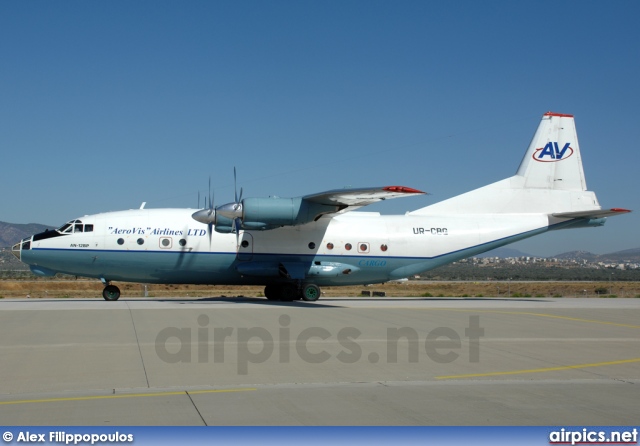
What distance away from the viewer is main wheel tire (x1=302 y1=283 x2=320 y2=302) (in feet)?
93.1

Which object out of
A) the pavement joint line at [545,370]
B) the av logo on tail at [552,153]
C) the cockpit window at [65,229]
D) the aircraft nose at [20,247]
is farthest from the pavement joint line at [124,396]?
the av logo on tail at [552,153]

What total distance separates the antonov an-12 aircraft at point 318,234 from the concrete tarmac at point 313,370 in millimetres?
7055

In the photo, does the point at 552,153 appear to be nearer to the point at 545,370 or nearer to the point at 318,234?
the point at 318,234

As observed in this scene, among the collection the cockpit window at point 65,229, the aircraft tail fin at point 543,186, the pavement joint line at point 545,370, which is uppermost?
the aircraft tail fin at point 543,186

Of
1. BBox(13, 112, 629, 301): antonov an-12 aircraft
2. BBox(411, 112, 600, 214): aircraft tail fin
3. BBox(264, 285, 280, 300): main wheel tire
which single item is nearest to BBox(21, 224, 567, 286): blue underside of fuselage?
BBox(13, 112, 629, 301): antonov an-12 aircraft

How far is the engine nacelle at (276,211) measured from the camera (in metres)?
25.8

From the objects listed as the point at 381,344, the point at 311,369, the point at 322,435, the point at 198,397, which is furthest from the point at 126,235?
the point at 322,435

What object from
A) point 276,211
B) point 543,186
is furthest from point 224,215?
point 543,186

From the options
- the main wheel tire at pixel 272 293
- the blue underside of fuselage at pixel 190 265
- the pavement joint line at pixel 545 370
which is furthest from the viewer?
the main wheel tire at pixel 272 293

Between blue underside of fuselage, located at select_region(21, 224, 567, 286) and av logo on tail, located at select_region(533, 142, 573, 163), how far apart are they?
193 inches

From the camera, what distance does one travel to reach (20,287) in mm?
49562

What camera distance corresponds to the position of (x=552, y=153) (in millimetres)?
30766

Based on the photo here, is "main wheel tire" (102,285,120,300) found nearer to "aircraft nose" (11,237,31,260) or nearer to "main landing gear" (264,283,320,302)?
"aircraft nose" (11,237,31,260)

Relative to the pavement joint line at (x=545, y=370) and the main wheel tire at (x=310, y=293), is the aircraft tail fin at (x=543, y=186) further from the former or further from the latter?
the pavement joint line at (x=545, y=370)
